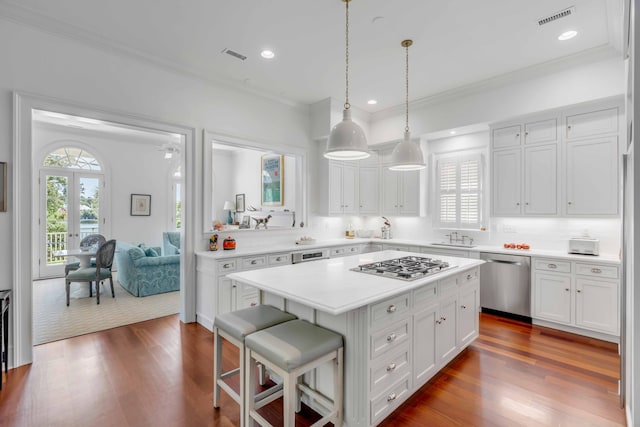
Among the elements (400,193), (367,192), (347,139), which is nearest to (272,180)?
(367,192)

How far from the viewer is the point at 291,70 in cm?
399

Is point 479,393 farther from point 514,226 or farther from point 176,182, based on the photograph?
point 176,182

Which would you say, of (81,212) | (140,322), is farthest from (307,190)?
(81,212)

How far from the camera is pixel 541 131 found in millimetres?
3980

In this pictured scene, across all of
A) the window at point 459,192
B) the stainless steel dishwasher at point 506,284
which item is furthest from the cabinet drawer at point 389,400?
the window at point 459,192

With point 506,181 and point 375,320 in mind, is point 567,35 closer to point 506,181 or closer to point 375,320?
point 506,181

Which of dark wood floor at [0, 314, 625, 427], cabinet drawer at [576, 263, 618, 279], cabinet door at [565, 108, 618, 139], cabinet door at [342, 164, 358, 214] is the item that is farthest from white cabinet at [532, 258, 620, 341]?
cabinet door at [342, 164, 358, 214]

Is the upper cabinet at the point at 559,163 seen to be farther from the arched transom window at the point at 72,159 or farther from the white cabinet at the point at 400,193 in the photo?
the arched transom window at the point at 72,159

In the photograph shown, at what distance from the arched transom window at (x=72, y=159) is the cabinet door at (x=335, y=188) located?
→ 207 inches

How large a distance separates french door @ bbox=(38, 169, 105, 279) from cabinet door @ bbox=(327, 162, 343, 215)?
5198 mm

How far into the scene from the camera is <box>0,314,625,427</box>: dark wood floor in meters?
2.12

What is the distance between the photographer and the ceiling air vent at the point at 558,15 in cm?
277

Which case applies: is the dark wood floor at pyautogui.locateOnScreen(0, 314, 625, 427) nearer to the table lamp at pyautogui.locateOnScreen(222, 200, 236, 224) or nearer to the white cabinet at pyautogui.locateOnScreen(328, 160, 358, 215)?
the white cabinet at pyautogui.locateOnScreen(328, 160, 358, 215)

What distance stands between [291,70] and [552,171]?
140 inches
